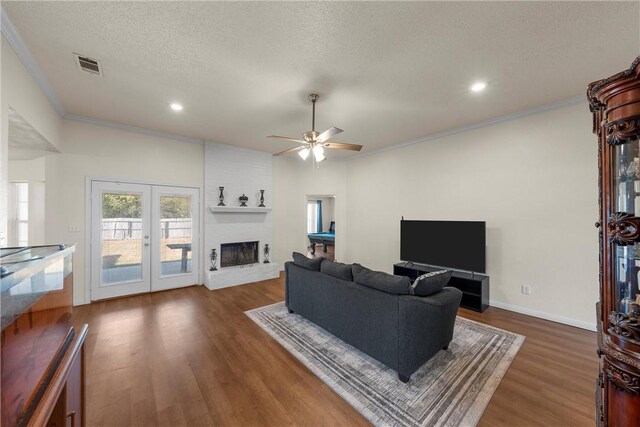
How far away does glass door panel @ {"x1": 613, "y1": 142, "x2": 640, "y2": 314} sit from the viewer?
113 centimetres

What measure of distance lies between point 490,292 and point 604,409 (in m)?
3.39

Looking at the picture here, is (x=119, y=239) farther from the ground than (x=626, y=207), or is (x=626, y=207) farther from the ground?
(x=626, y=207)

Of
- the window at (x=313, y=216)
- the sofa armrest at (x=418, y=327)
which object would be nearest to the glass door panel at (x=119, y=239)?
the sofa armrest at (x=418, y=327)

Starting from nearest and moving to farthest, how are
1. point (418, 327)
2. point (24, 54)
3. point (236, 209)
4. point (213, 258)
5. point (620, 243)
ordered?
point (620, 243), point (418, 327), point (24, 54), point (213, 258), point (236, 209)

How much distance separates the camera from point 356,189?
6.55 meters

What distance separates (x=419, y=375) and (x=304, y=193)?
5.07m

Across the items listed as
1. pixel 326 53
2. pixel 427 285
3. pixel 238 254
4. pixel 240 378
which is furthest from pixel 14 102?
pixel 427 285

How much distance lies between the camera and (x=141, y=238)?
4.70 metres

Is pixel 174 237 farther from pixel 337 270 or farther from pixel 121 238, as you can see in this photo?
pixel 337 270

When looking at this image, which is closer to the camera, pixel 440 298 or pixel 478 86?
pixel 440 298

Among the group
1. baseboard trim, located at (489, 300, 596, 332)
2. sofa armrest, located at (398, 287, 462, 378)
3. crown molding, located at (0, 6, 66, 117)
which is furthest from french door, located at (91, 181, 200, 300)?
baseboard trim, located at (489, 300, 596, 332)

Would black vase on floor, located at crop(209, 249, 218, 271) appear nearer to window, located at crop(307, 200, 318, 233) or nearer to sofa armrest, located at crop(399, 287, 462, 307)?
sofa armrest, located at crop(399, 287, 462, 307)

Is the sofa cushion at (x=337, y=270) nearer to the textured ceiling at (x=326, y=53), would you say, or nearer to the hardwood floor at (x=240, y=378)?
the hardwood floor at (x=240, y=378)

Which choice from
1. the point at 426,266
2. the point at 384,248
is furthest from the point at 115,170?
the point at 426,266
